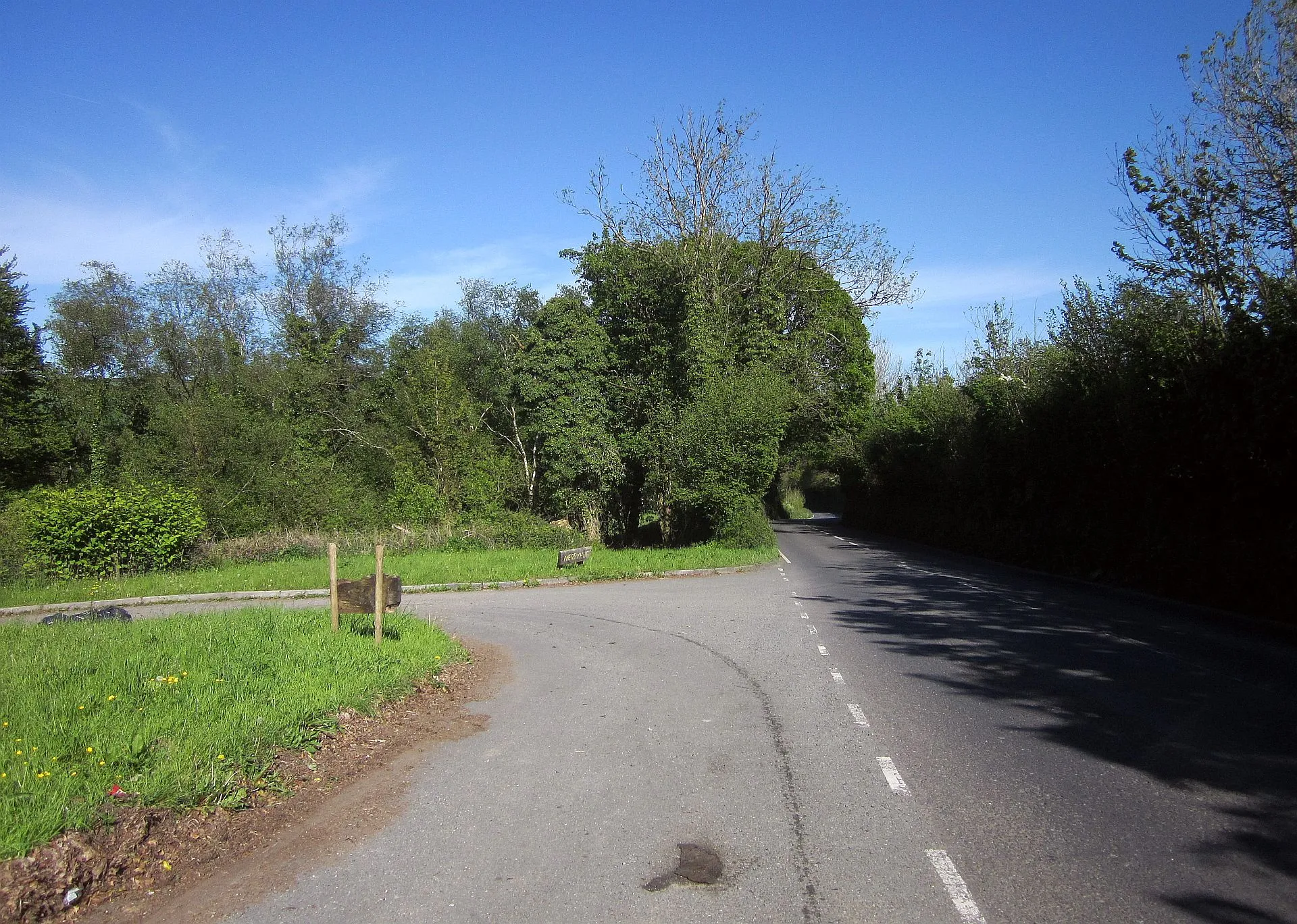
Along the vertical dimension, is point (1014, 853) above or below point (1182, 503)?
below

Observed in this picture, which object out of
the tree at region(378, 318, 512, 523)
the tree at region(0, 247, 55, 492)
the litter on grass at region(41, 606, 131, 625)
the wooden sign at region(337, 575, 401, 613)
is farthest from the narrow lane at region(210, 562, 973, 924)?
the tree at region(0, 247, 55, 492)

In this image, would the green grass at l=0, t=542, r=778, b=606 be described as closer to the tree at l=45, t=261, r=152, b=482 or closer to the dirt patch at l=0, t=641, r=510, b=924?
the dirt patch at l=0, t=641, r=510, b=924

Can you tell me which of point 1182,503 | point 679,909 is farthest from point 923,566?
point 679,909

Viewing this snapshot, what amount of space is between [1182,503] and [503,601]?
12564mm

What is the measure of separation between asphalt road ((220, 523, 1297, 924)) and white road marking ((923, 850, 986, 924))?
1cm

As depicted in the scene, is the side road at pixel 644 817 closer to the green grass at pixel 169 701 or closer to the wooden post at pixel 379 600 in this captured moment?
the green grass at pixel 169 701

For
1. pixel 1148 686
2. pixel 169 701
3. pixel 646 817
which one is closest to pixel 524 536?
pixel 169 701

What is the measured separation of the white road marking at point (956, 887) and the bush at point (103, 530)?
2082cm

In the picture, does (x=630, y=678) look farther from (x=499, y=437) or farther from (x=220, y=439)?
(x=499, y=437)

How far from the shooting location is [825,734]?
22.7ft

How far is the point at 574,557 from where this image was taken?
21.4 metres

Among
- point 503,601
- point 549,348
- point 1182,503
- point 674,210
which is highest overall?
point 674,210

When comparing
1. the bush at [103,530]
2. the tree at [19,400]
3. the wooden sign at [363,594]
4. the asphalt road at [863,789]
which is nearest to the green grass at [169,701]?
the wooden sign at [363,594]

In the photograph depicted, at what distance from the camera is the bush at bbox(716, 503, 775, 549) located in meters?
25.2
